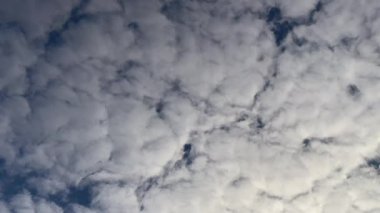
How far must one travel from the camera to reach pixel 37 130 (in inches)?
423

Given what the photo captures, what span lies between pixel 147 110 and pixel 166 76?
113cm

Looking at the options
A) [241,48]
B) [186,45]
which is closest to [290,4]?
[241,48]

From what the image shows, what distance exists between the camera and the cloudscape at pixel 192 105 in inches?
357

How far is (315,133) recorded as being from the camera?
33.4ft

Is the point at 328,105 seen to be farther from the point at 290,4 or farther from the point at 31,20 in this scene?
the point at 31,20

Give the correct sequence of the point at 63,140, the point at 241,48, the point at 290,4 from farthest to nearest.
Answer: the point at 63,140 < the point at 241,48 < the point at 290,4

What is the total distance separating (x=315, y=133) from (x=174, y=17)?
15.3 ft

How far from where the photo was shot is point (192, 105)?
10.3 meters

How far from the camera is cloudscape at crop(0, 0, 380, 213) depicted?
906cm

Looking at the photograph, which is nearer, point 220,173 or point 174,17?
point 174,17

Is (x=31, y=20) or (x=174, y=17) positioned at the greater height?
(x=174, y=17)

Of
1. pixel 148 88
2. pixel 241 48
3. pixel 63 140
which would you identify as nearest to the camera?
pixel 241 48

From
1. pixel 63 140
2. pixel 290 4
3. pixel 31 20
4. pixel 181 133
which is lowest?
pixel 63 140

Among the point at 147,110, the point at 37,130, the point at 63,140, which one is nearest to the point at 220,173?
the point at 147,110
